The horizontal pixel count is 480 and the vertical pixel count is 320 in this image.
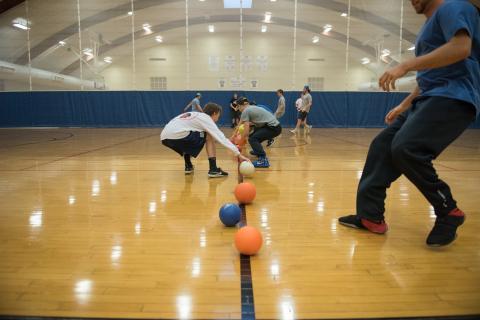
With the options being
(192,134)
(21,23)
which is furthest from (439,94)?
(21,23)

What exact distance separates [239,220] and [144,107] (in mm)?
16406

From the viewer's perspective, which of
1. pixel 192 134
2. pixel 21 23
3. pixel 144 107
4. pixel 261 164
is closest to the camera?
pixel 192 134

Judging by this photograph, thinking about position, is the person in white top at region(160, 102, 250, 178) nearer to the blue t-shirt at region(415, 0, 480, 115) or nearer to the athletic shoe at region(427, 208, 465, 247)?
the blue t-shirt at region(415, 0, 480, 115)

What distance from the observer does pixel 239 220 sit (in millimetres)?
3393

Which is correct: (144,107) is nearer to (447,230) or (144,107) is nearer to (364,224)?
(364,224)

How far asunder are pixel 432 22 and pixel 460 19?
10.7 inches

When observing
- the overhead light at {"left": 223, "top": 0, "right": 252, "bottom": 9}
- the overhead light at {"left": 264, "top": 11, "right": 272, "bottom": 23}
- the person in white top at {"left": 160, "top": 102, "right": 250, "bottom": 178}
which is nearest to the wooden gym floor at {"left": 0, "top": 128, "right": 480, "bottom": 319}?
the person in white top at {"left": 160, "top": 102, "right": 250, "bottom": 178}

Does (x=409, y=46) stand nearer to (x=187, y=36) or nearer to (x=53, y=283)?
(x=187, y=36)

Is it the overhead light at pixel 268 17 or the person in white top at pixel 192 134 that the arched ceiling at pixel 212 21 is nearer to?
the overhead light at pixel 268 17

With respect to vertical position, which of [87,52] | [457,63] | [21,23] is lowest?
[457,63]

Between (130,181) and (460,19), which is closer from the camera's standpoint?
(460,19)

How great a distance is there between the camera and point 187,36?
1900 centimetres

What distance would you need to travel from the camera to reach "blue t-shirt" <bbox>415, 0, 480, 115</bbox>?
7.72ft

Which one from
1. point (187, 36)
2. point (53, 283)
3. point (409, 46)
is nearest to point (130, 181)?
point (53, 283)
